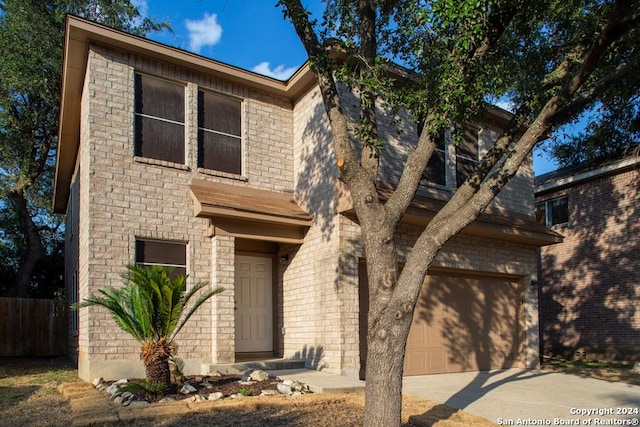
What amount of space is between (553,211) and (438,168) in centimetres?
797

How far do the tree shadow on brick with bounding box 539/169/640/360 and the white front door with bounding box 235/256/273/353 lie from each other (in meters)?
10.9

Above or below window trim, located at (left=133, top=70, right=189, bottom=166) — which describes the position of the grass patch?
below

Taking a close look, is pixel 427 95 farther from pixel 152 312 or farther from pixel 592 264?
pixel 592 264

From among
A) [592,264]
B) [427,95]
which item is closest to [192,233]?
[427,95]

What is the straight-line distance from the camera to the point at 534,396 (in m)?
8.94

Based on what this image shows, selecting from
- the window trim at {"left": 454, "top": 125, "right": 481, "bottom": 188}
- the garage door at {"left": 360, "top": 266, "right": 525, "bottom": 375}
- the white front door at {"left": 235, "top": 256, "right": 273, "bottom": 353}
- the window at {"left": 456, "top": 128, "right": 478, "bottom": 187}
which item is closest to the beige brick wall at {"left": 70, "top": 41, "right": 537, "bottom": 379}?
the white front door at {"left": 235, "top": 256, "right": 273, "bottom": 353}

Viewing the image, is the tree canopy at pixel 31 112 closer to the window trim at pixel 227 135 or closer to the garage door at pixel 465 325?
the window trim at pixel 227 135

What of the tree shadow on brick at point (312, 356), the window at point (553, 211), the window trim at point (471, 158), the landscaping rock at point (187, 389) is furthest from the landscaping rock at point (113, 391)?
the window at point (553, 211)

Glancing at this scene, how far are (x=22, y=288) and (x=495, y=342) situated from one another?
673 inches

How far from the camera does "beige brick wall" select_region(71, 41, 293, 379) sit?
368 inches

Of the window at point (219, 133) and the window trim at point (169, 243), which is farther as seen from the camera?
the window at point (219, 133)

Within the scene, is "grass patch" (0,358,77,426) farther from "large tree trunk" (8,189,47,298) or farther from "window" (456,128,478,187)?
"window" (456,128,478,187)

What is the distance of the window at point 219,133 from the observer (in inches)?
439

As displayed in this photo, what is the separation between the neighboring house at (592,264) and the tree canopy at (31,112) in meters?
17.2
